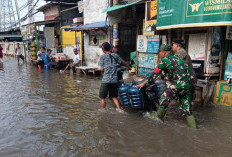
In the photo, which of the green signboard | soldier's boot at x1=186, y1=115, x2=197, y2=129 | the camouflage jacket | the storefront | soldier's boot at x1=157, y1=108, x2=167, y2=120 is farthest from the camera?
the storefront

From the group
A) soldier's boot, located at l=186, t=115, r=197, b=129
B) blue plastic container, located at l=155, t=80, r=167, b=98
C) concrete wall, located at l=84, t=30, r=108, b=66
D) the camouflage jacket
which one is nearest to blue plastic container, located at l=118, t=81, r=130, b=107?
blue plastic container, located at l=155, t=80, r=167, b=98

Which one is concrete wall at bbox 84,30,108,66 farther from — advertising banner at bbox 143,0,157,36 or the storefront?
the storefront

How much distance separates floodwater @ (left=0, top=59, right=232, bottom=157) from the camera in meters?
3.24

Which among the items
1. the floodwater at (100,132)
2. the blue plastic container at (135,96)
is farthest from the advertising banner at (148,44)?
the blue plastic container at (135,96)

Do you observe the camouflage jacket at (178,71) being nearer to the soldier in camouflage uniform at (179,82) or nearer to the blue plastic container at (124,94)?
the soldier in camouflage uniform at (179,82)

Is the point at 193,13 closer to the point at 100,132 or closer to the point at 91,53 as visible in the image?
the point at 100,132

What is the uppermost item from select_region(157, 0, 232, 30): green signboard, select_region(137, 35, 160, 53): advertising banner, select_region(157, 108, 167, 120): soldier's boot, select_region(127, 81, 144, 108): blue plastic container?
select_region(157, 0, 232, 30): green signboard

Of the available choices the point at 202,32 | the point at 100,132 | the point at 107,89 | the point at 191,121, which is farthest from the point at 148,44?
the point at 100,132

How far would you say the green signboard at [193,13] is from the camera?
4.60m

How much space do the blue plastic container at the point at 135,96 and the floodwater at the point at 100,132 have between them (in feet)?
1.27

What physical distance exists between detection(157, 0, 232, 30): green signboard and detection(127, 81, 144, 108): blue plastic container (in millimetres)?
2475

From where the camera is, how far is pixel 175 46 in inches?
174

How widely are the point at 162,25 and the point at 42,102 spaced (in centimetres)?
445

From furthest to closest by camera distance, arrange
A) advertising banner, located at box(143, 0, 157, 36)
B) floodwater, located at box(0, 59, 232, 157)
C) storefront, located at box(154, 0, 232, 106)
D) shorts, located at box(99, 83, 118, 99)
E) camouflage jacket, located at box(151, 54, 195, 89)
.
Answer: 1. advertising banner, located at box(143, 0, 157, 36)
2. storefront, located at box(154, 0, 232, 106)
3. shorts, located at box(99, 83, 118, 99)
4. camouflage jacket, located at box(151, 54, 195, 89)
5. floodwater, located at box(0, 59, 232, 157)
